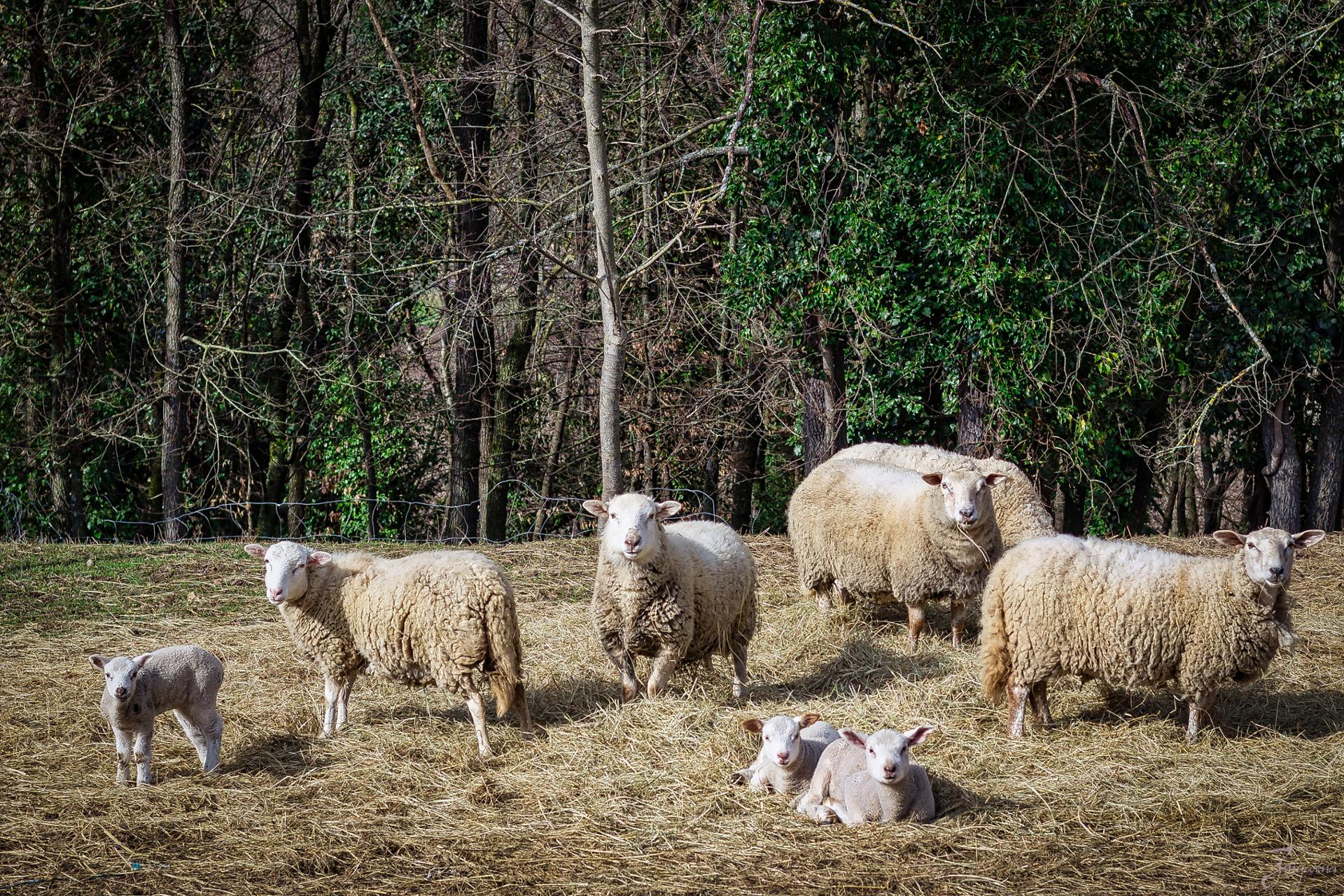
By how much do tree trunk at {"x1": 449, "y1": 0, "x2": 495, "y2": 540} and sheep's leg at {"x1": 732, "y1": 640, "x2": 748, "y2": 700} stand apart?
812 cm

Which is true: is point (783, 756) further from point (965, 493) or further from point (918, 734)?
point (965, 493)

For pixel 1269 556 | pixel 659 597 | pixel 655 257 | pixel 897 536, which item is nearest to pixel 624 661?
pixel 659 597

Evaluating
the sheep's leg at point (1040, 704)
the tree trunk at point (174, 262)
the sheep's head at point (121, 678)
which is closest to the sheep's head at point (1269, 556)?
the sheep's leg at point (1040, 704)

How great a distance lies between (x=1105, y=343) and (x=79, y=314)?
1310cm

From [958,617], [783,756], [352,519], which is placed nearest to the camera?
[783,756]

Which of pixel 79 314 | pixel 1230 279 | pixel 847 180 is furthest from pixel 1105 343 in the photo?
pixel 79 314

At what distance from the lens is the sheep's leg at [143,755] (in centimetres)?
575

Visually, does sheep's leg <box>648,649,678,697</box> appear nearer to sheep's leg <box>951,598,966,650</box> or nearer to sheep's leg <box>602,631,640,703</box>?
sheep's leg <box>602,631,640,703</box>

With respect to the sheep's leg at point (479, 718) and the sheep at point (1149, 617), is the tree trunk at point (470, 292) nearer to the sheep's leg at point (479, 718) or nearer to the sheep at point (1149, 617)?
the sheep's leg at point (479, 718)

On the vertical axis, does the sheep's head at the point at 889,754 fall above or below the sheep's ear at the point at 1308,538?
below

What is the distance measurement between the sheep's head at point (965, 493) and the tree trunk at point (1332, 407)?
773 centimetres

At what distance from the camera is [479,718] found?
20.4ft

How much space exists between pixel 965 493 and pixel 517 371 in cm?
1007

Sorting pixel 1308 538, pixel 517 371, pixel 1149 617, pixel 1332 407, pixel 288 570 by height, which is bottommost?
pixel 1149 617
